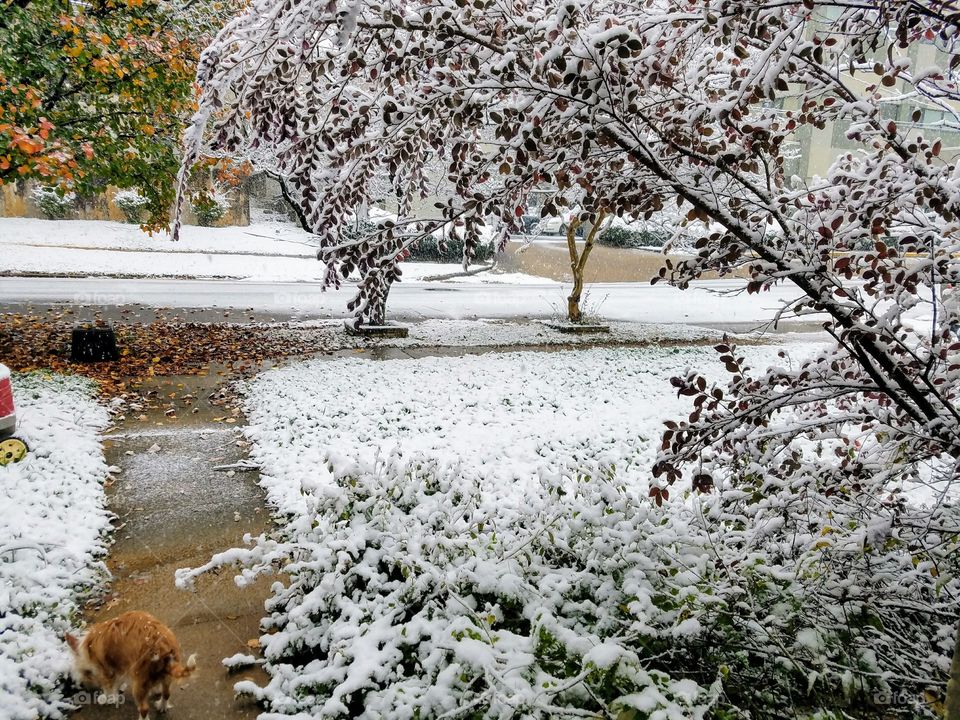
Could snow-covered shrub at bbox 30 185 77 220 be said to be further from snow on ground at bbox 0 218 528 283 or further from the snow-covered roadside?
the snow-covered roadside

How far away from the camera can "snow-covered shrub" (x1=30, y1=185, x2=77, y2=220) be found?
24.2m

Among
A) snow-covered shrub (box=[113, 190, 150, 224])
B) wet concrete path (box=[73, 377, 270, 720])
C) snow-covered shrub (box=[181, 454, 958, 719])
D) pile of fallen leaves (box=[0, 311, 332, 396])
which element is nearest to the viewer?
snow-covered shrub (box=[181, 454, 958, 719])

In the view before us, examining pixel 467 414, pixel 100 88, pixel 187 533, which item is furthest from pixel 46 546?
pixel 100 88

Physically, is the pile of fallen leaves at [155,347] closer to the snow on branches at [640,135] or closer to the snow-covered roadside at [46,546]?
the snow-covered roadside at [46,546]

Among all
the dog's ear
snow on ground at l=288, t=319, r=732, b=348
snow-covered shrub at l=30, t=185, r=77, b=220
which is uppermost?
snow-covered shrub at l=30, t=185, r=77, b=220

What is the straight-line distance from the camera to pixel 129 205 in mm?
25219

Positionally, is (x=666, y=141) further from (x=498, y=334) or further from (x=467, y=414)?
(x=498, y=334)

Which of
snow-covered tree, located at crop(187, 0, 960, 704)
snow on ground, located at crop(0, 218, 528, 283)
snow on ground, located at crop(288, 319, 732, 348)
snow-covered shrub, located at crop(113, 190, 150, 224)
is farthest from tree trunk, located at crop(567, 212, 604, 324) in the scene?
snow-covered shrub, located at crop(113, 190, 150, 224)

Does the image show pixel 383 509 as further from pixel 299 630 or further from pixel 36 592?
pixel 36 592

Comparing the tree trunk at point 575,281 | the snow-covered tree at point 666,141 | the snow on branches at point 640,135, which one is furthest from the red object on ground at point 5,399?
the tree trunk at point 575,281

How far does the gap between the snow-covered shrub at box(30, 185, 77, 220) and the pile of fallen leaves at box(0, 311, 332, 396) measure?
1548 cm

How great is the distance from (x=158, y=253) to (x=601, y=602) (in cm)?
2250

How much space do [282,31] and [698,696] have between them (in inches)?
124

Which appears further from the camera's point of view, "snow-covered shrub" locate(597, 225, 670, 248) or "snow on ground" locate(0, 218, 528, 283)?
"snow-covered shrub" locate(597, 225, 670, 248)
